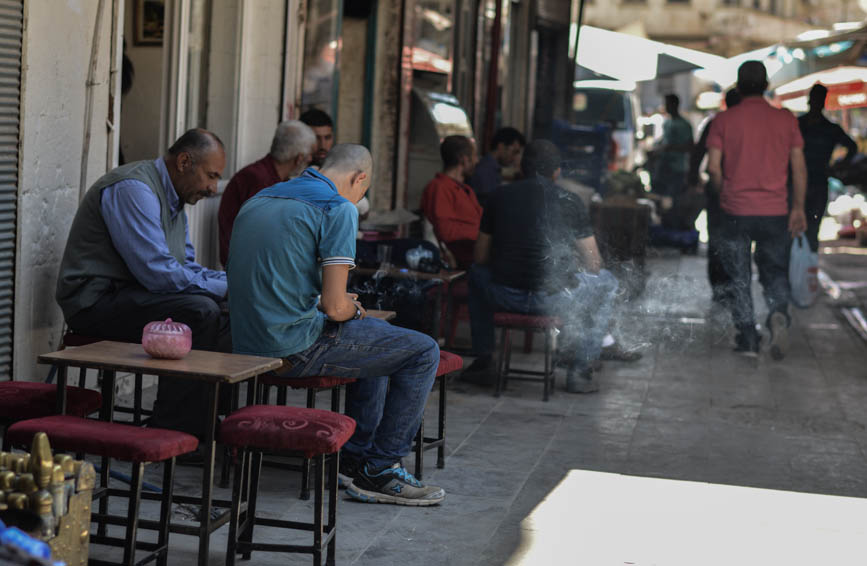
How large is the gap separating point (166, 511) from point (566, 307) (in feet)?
12.4

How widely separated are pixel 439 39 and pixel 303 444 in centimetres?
900

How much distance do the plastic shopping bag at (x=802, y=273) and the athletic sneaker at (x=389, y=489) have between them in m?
Result: 6.53

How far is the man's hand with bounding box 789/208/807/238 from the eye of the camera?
866 cm

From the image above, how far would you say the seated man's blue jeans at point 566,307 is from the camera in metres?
7.15

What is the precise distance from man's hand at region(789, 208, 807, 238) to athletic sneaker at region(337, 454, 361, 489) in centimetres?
484

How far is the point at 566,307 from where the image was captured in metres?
7.14

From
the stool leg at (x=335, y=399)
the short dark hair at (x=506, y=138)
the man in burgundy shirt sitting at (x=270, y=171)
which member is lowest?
the stool leg at (x=335, y=399)

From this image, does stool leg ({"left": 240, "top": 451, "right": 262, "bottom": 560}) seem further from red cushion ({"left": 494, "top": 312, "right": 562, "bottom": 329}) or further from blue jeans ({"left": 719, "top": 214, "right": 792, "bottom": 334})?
blue jeans ({"left": 719, "top": 214, "right": 792, "bottom": 334})

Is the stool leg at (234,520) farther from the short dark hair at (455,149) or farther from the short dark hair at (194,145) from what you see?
the short dark hair at (455,149)

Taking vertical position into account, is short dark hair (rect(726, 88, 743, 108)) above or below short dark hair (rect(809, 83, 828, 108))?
below

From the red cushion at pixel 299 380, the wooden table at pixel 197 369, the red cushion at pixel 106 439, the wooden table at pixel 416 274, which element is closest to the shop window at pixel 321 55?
the wooden table at pixel 416 274

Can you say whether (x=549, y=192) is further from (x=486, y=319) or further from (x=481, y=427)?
(x=481, y=427)

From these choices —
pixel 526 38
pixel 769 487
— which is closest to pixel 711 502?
pixel 769 487

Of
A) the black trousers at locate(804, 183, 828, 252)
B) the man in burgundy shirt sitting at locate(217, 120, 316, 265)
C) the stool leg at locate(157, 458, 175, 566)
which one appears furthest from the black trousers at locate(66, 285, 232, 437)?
the black trousers at locate(804, 183, 828, 252)
